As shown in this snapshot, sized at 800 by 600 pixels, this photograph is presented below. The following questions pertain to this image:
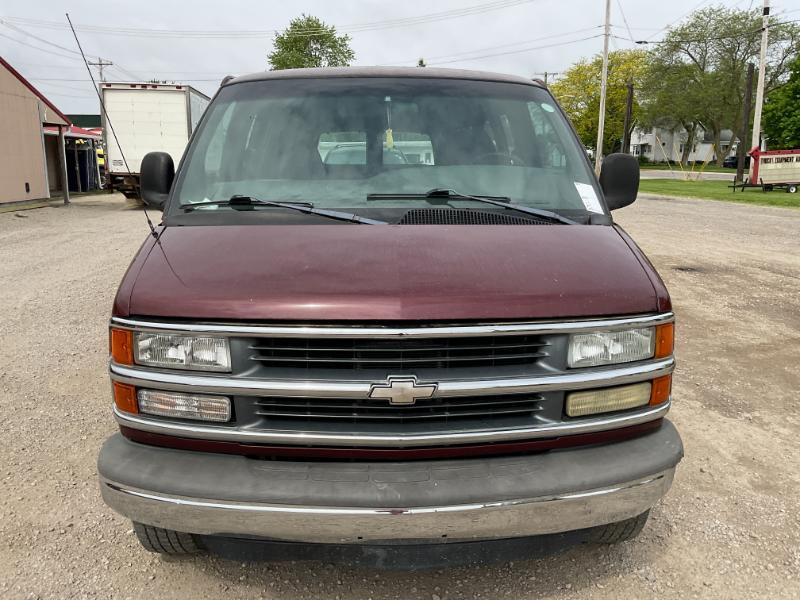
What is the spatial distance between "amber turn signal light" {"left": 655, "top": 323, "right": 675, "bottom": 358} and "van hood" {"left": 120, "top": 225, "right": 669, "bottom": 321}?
97mm

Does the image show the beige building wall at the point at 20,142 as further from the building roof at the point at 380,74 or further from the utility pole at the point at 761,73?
the utility pole at the point at 761,73

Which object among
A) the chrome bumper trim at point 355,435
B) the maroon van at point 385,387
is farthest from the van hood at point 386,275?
the chrome bumper trim at point 355,435

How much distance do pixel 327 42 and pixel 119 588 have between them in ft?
247

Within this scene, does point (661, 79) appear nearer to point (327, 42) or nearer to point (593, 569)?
point (327, 42)

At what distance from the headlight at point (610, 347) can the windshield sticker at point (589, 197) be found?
906 millimetres

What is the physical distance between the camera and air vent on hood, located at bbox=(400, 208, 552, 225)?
288cm

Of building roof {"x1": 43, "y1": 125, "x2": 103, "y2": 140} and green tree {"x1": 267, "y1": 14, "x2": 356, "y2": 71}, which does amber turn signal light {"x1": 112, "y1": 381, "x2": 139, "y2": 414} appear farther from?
green tree {"x1": 267, "y1": 14, "x2": 356, "y2": 71}

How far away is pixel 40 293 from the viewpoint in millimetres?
8336

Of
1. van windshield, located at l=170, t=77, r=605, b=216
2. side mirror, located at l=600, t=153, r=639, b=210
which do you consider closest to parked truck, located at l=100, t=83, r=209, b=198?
van windshield, located at l=170, t=77, r=605, b=216

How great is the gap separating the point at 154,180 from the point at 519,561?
2.60 meters

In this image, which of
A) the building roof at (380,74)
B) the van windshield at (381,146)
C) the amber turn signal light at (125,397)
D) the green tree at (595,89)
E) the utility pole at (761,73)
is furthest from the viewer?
the green tree at (595,89)

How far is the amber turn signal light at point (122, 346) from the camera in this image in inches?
94.0

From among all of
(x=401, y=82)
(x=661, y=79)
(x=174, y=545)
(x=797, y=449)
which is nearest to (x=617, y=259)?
(x=401, y=82)

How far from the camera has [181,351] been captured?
2.34 meters
